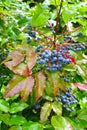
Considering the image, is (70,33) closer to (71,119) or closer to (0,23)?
(71,119)

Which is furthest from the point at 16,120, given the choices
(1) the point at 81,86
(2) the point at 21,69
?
(1) the point at 81,86

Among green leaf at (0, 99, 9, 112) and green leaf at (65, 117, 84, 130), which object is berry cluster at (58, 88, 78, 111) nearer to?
green leaf at (65, 117, 84, 130)

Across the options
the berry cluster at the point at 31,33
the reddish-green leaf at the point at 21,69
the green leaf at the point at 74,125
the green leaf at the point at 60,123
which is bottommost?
the green leaf at the point at 74,125

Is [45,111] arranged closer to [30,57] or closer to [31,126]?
[31,126]

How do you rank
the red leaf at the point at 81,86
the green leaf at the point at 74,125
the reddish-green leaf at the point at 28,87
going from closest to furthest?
the reddish-green leaf at the point at 28,87, the green leaf at the point at 74,125, the red leaf at the point at 81,86

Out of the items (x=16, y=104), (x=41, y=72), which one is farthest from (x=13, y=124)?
(x=41, y=72)

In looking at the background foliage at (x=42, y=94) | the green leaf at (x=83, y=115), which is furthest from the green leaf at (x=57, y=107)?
the green leaf at (x=83, y=115)

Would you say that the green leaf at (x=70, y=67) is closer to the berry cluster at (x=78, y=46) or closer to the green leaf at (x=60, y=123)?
the berry cluster at (x=78, y=46)
